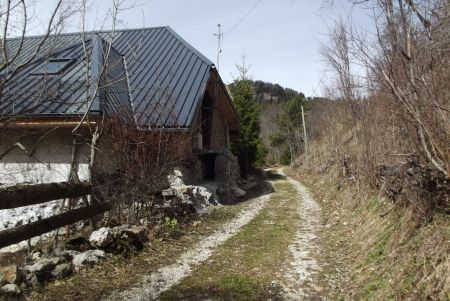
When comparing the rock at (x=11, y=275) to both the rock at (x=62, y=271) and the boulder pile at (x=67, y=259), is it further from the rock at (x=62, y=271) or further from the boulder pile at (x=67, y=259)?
the rock at (x=62, y=271)

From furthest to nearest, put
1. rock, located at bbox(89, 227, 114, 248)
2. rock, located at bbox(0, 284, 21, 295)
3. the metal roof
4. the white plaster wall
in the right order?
the white plaster wall < the metal roof < rock, located at bbox(89, 227, 114, 248) < rock, located at bbox(0, 284, 21, 295)

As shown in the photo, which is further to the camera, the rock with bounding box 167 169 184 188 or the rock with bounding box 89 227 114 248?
the rock with bounding box 167 169 184 188

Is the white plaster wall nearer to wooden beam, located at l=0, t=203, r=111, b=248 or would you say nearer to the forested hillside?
wooden beam, located at l=0, t=203, r=111, b=248

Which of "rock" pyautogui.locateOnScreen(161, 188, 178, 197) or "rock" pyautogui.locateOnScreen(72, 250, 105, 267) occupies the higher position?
"rock" pyautogui.locateOnScreen(161, 188, 178, 197)

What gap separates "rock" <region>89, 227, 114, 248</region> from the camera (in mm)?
7036

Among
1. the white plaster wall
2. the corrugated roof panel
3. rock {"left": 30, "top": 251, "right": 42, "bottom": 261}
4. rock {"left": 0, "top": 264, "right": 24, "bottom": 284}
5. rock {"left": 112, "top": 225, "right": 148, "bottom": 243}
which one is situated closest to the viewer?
rock {"left": 0, "top": 264, "right": 24, "bottom": 284}

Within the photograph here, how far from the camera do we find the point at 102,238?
7055 mm

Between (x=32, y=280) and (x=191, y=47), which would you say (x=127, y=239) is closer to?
(x=32, y=280)

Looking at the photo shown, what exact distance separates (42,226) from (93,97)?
8.76ft

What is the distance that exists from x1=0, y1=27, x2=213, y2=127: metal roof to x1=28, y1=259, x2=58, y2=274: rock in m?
2.58

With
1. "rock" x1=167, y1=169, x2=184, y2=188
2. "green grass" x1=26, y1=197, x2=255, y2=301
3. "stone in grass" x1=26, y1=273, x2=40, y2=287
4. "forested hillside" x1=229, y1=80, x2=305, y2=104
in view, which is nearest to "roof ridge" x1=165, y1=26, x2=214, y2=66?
"rock" x1=167, y1=169, x2=184, y2=188

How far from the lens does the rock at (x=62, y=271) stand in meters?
5.91

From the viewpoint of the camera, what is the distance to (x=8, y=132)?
10234mm

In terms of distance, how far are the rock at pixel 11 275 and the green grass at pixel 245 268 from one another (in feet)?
6.59
